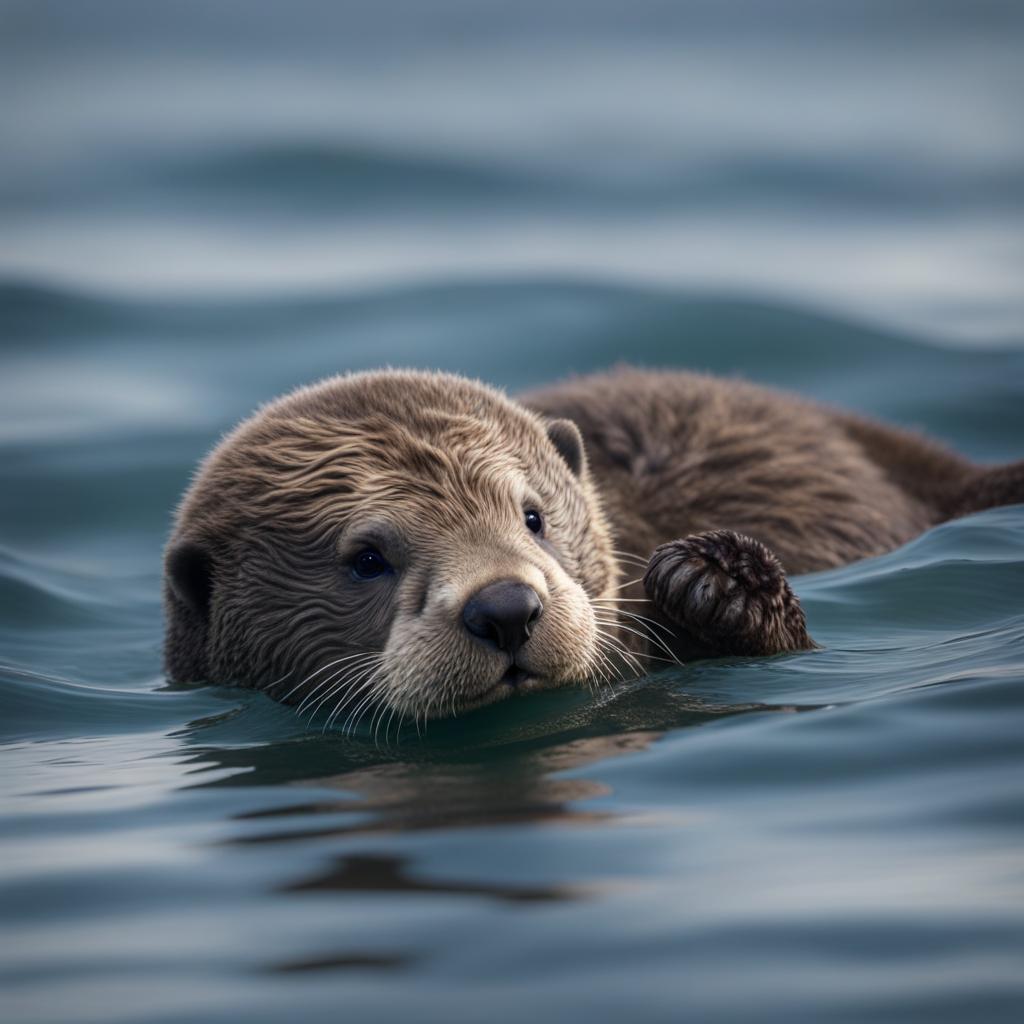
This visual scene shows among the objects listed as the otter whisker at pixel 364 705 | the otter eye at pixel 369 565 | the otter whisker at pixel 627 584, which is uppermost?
the otter eye at pixel 369 565

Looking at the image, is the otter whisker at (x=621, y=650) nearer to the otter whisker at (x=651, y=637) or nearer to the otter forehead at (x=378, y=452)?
the otter whisker at (x=651, y=637)

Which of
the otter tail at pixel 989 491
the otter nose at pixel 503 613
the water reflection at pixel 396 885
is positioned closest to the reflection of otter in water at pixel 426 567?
the otter nose at pixel 503 613

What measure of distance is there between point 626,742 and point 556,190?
1093cm

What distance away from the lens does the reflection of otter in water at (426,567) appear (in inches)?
210

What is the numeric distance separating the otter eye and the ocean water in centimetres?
55

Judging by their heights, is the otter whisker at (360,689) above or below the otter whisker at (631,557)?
below

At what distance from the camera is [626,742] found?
5152 mm

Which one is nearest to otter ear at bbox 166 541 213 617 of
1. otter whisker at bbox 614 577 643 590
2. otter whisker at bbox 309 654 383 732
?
otter whisker at bbox 309 654 383 732

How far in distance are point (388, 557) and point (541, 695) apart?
26.4 inches

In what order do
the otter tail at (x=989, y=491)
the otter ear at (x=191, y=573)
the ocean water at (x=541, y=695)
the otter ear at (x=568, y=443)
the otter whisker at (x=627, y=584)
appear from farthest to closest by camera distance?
the otter tail at (x=989, y=491), the otter ear at (x=568, y=443), the otter whisker at (x=627, y=584), the otter ear at (x=191, y=573), the ocean water at (x=541, y=695)

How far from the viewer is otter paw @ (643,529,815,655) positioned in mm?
5848

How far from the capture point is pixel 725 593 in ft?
19.1

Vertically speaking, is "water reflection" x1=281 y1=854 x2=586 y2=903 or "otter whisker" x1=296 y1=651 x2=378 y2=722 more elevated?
"otter whisker" x1=296 y1=651 x2=378 y2=722

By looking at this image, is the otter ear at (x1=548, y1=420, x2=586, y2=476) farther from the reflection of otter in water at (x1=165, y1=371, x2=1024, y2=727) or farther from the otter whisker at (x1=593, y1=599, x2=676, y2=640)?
the otter whisker at (x1=593, y1=599, x2=676, y2=640)
